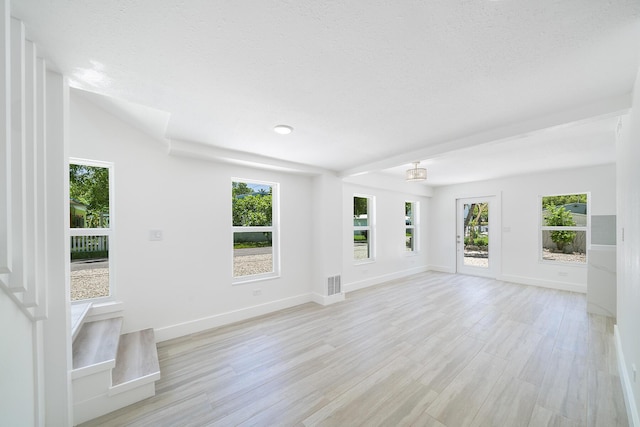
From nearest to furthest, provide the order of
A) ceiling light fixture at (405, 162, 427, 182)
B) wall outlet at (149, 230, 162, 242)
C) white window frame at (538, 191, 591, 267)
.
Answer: wall outlet at (149, 230, 162, 242) → ceiling light fixture at (405, 162, 427, 182) → white window frame at (538, 191, 591, 267)

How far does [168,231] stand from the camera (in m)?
3.01

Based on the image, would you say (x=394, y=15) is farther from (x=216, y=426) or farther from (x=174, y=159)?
(x=174, y=159)

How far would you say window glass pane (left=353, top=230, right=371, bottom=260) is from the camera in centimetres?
532

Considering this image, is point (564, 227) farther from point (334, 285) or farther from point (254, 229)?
point (254, 229)

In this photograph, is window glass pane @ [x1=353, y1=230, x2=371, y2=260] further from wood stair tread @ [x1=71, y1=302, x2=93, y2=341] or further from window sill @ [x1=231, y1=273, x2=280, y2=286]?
wood stair tread @ [x1=71, y1=302, x2=93, y2=341]

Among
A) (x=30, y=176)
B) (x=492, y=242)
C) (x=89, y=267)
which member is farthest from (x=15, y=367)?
(x=492, y=242)

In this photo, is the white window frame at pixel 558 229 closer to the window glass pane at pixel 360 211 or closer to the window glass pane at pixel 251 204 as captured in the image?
the window glass pane at pixel 360 211

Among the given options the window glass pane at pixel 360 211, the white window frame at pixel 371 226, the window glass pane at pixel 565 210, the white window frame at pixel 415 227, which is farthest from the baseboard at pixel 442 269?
the window glass pane at pixel 360 211

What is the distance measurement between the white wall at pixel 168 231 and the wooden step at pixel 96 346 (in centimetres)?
31

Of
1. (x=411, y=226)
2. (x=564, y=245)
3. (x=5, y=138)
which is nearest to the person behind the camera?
(x=5, y=138)

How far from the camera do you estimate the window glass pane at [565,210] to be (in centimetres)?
486

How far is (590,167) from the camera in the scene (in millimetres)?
4594

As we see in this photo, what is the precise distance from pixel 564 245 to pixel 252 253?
636 cm

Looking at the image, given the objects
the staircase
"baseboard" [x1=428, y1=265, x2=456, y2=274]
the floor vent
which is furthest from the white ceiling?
"baseboard" [x1=428, y1=265, x2=456, y2=274]
